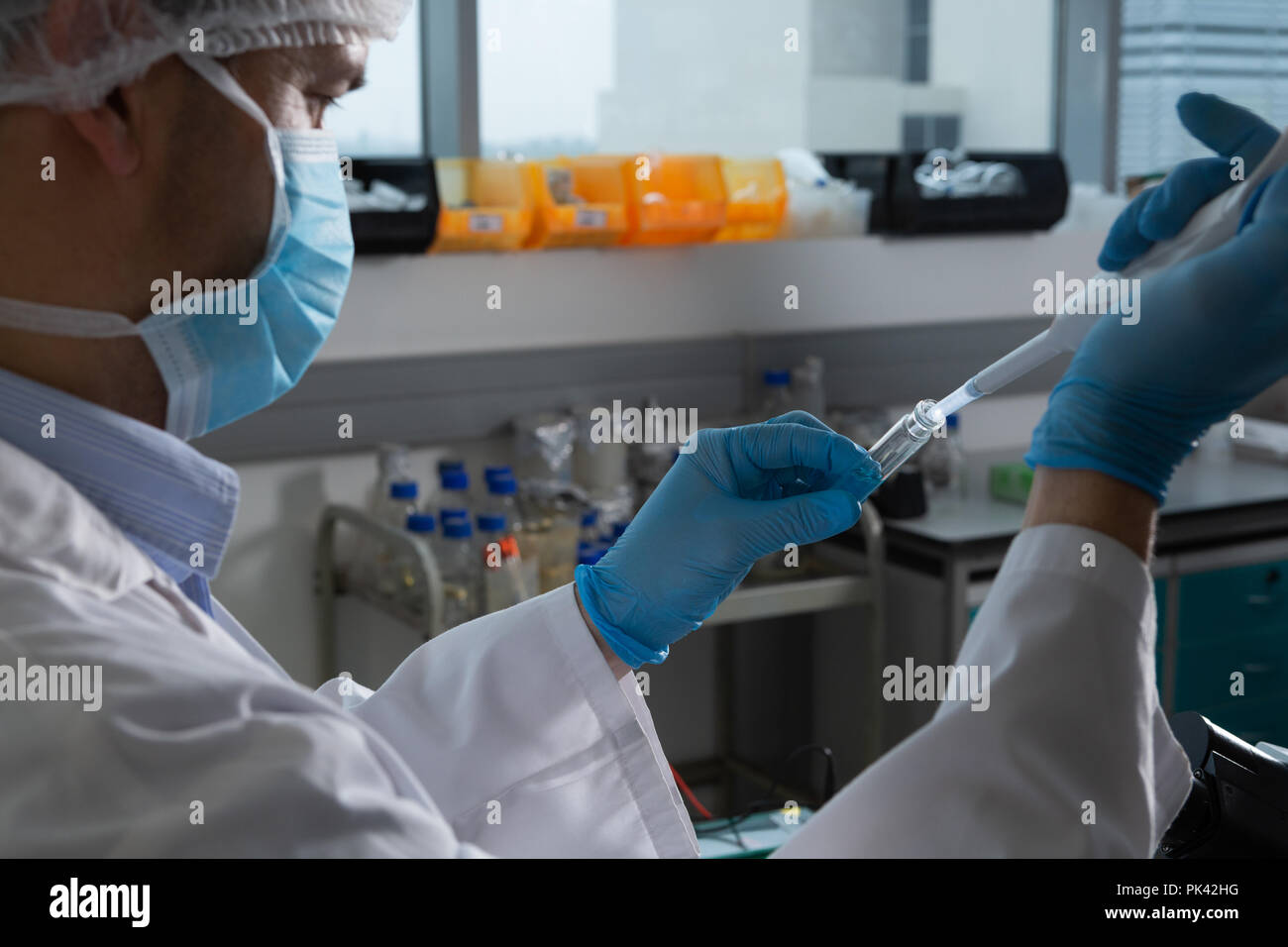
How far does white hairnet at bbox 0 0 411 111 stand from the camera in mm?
856

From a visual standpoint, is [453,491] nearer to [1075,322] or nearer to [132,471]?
[132,471]

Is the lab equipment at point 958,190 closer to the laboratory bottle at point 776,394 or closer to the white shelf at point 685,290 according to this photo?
the white shelf at point 685,290

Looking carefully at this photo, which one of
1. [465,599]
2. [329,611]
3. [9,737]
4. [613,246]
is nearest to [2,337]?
[9,737]

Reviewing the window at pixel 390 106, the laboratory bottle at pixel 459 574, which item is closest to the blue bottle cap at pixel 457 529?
the laboratory bottle at pixel 459 574

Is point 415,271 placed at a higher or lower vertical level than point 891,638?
higher

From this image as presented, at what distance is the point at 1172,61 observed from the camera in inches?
149

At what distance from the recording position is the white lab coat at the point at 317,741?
719mm

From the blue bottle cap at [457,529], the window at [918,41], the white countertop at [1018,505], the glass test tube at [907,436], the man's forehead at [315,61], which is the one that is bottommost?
the white countertop at [1018,505]

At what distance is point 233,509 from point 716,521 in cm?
40

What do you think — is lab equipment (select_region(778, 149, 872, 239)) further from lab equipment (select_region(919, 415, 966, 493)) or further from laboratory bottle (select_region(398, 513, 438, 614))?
laboratory bottle (select_region(398, 513, 438, 614))

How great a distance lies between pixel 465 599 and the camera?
234 cm

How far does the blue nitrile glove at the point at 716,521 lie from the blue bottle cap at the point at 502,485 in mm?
1200

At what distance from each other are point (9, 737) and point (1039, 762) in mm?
589
